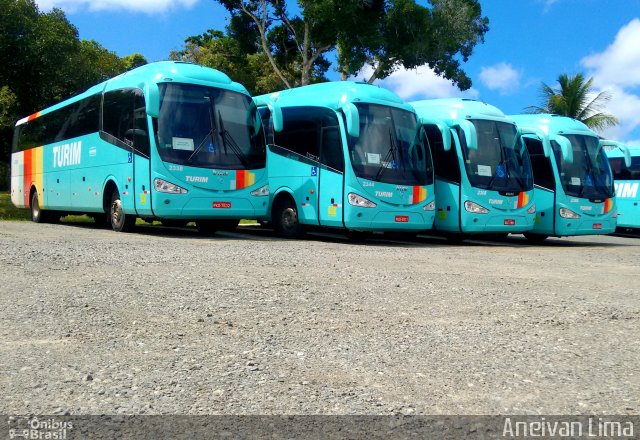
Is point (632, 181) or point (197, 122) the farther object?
point (632, 181)

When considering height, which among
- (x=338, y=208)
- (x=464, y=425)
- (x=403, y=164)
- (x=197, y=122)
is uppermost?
(x=197, y=122)

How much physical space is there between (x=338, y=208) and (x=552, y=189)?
596 centimetres

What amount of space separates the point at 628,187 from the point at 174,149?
628 inches

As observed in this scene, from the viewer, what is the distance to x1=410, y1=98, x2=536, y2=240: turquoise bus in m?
14.9

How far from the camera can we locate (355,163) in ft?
44.7

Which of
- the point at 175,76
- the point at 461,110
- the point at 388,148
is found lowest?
the point at 388,148

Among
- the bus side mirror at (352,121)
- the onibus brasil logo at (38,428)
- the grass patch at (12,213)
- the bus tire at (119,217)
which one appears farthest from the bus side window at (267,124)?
the onibus brasil logo at (38,428)

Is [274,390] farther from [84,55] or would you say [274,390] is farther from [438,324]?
[84,55]

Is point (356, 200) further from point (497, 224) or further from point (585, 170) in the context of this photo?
point (585, 170)

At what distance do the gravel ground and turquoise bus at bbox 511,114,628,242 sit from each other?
7.54 m

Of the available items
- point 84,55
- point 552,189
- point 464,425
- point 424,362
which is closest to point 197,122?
point 552,189

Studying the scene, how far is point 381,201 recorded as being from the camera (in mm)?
13695

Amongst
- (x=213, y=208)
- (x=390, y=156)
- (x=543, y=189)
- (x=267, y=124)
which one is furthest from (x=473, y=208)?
(x=213, y=208)

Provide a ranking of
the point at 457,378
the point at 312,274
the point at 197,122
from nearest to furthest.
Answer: the point at 457,378 < the point at 312,274 < the point at 197,122
